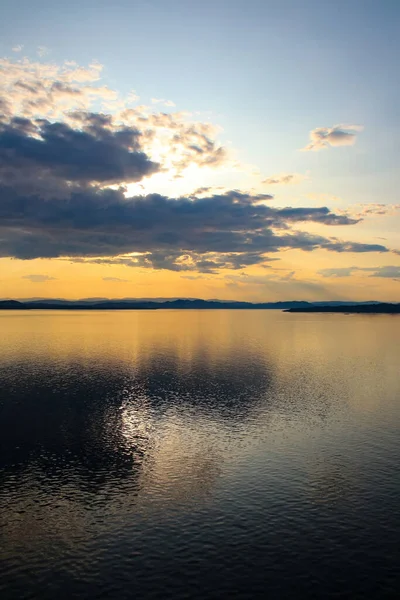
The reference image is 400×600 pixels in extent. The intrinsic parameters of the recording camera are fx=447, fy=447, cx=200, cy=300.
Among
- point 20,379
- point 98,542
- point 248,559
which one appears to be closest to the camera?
point 248,559

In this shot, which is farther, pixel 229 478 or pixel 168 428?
pixel 168 428

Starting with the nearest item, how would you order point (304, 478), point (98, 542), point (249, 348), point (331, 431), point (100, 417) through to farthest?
point (98, 542) < point (304, 478) < point (331, 431) < point (100, 417) < point (249, 348)

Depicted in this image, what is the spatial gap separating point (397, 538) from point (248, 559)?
47.1 ft

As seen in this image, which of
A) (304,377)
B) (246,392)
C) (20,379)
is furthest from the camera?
(304,377)

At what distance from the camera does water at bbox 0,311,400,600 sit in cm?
3541

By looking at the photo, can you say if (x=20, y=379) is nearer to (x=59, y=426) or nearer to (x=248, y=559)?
(x=59, y=426)

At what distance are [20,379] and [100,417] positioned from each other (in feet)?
148

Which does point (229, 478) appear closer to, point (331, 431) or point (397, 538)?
point (397, 538)

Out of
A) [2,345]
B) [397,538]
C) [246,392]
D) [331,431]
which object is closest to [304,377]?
[246,392]

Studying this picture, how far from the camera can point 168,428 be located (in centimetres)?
7538

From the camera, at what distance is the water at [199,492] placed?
35.4 metres

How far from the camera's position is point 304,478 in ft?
178

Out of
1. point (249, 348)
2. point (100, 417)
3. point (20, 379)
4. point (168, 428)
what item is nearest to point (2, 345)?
point (20, 379)

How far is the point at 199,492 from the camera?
165ft
